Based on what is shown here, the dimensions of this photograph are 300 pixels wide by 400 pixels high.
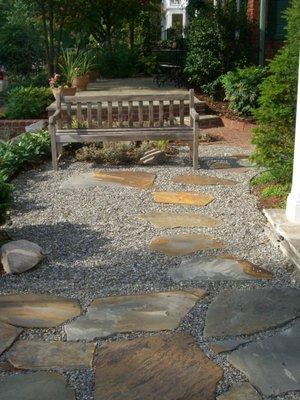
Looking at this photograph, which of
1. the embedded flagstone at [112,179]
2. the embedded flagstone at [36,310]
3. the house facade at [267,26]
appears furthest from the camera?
the house facade at [267,26]

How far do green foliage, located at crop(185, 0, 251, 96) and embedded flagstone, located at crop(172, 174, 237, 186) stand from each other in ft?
17.5

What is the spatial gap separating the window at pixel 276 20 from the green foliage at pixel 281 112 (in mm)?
6464

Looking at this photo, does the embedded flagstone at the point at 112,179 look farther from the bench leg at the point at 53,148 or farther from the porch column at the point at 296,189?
the porch column at the point at 296,189

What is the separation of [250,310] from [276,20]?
9.91 meters

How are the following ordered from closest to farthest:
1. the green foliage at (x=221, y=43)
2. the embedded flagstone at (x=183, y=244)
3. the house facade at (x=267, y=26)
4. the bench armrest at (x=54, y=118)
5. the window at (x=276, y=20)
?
the embedded flagstone at (x=183, y=244) → the bench armrest at (x=54, y=118) → the green foliage at (x=221, y=43) → the house facade at (x=267, y=26) → the window at (x=276, y=20)

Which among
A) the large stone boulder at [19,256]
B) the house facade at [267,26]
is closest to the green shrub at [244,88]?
the house facade at [267,26]

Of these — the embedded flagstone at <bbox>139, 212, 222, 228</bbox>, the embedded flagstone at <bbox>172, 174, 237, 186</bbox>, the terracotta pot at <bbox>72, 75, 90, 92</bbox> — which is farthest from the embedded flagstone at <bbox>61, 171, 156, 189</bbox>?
the terracotta pot at <bbox>72, 75, 90, 92</bbox>

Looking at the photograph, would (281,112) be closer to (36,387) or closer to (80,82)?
(36,387)

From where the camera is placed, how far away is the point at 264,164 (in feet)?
19.2

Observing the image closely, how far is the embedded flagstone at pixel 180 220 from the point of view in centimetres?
491

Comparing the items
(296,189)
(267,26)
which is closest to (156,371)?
(296,189)

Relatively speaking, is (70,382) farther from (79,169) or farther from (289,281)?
(79,169)

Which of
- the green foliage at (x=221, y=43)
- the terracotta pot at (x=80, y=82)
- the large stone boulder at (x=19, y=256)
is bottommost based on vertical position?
the large stone boulder at (x=19, y=256)

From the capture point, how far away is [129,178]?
6.58 m
